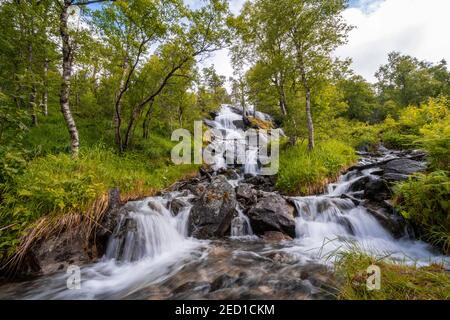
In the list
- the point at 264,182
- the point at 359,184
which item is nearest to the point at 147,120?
the point at 264,182

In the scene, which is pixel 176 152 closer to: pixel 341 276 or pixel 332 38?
pixel 332 38

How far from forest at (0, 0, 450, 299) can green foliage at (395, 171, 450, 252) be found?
0.08 feet

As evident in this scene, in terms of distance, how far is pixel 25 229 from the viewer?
3.74m

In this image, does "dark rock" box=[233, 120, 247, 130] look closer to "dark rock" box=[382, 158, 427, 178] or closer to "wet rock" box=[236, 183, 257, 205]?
"wet rock" box=[236, 183, 257, 205]

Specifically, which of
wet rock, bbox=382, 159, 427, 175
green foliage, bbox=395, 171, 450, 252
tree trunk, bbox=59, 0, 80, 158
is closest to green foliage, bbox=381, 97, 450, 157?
wet rock, bbox=382, 159, 427, 175

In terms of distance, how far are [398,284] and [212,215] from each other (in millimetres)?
3859

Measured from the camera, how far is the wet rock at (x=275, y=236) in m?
5.12

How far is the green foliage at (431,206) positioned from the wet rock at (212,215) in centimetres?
381

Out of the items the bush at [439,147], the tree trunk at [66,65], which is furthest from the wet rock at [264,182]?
the tree trunk at [66,65]

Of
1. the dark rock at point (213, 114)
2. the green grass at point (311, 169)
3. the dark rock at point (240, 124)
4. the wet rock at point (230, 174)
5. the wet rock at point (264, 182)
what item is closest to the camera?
the green grass at point (311, 169)

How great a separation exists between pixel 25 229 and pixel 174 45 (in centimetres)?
842

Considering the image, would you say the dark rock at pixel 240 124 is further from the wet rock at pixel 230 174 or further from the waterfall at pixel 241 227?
the waterfall at pixel 241 227

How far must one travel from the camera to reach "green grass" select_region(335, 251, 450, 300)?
209cm
